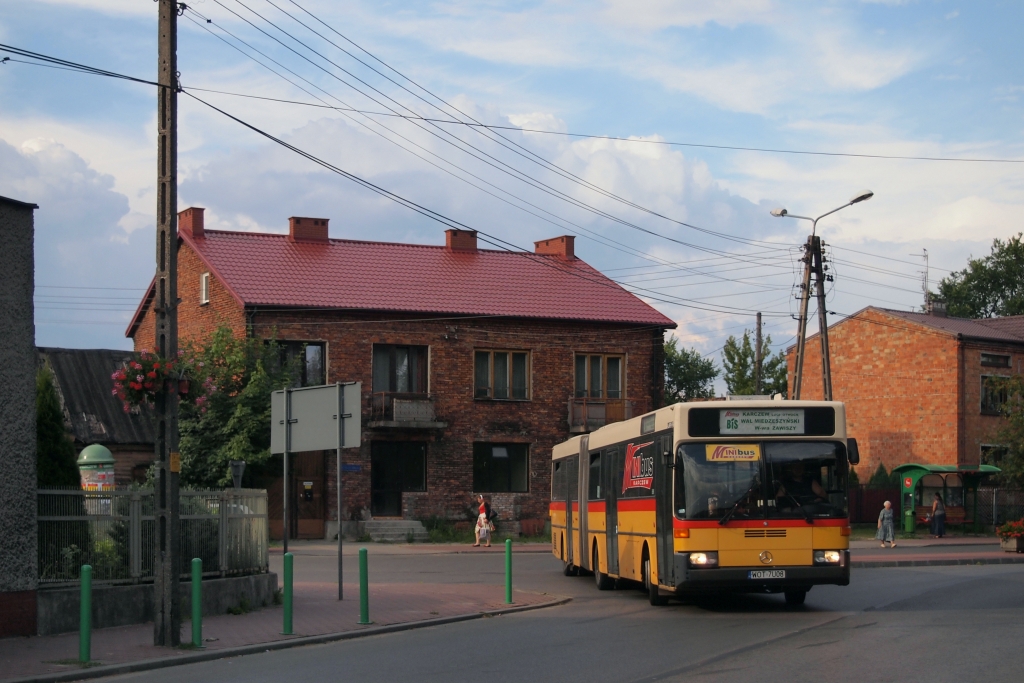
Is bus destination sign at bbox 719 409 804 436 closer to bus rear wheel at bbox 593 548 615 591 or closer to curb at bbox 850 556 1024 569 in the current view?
bus rear wheel at bbox 593 548 615 591

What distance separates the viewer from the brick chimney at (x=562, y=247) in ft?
170

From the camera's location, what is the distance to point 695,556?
52.9 ft

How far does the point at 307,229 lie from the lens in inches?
1864

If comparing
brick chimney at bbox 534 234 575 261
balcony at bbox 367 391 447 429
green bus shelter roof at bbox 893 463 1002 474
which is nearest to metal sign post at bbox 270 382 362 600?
balcony at bbox 367 391 447 429

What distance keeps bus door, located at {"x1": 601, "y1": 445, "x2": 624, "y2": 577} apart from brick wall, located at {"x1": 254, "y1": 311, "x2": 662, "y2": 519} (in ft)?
71.0

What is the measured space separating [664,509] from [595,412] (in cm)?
2922

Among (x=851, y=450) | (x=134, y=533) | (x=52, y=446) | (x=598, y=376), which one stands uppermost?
(x=598, y=376)

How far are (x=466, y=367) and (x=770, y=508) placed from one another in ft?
93.3

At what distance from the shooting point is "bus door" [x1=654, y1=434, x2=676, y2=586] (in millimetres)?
16527

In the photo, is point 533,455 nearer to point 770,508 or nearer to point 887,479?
point 887,479

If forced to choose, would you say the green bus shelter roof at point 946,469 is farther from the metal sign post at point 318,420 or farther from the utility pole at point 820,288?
the metal sign post at point 318,420

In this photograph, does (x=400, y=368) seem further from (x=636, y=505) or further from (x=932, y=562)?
(x=636, y=505)

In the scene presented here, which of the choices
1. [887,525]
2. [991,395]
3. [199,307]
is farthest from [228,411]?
[991,395]

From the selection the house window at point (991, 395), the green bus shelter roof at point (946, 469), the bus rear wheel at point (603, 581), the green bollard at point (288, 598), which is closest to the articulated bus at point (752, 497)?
the bus rear wheel at point (603, 581)
